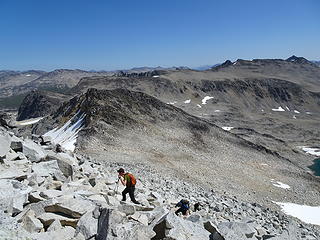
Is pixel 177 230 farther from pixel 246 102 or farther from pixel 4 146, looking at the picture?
pixel 246 102

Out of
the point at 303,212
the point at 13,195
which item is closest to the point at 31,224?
the point at 13,195

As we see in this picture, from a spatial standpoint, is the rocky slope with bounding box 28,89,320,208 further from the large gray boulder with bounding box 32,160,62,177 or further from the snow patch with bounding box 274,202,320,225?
the large gray boulder with bounding box 32,160,62,177

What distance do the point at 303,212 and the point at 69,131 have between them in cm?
3018

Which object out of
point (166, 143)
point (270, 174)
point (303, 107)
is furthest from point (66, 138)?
point (303, 107)

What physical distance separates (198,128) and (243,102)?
112228 mm

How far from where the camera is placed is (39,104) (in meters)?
131

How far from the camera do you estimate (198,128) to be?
57625mm

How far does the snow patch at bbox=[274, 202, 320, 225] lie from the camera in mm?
35316

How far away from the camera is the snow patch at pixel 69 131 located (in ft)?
145

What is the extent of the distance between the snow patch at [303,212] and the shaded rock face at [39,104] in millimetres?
93991

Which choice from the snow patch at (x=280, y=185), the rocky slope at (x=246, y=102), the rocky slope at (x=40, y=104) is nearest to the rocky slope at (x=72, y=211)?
the snow patch at (x=280, y=185)

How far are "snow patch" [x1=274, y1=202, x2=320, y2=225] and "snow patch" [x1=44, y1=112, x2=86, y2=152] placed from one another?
24037 millimetres

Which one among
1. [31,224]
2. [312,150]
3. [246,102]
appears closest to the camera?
[31,224]

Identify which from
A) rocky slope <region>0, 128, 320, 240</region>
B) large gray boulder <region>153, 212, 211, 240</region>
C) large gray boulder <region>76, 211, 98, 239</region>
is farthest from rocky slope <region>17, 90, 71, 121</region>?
large gray boulder <region>153, 212, 211, 240</region>
